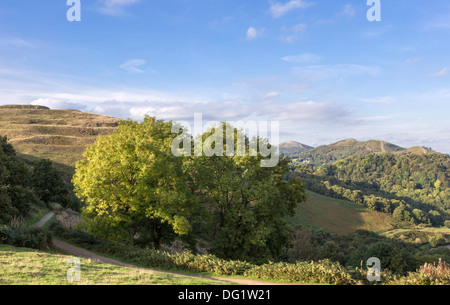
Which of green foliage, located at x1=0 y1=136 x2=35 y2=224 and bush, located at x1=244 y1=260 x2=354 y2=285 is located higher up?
green foliage, located at x1=0 y1=136 x2=35 y2=224

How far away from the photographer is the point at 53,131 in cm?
11144

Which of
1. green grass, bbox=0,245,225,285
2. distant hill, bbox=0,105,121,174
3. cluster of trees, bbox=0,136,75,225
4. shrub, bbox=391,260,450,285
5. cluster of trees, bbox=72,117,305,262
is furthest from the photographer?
distant hill, bbox=0,105,121,174

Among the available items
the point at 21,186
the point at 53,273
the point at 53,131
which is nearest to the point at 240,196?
the point at 53,273

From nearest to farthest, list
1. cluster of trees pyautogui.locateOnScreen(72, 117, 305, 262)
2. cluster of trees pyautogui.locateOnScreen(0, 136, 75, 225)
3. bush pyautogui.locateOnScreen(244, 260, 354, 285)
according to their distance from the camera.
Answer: bush pyautogui.locateOnScreen(244, 260, 354, 285) → cluster of trees pyautogui.locateOnScreen(72, 117, 305, 262) → cluster of trees pyautogui.locateOnScreen(0, 136, 75, 225)

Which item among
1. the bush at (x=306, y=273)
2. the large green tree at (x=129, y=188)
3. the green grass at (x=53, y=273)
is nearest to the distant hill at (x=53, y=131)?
the large green tree at (x=129, y=188)

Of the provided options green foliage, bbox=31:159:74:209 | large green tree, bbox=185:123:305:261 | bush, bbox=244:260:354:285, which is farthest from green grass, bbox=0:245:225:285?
green foliage, bbox=31:159:74:209

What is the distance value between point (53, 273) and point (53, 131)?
382ft

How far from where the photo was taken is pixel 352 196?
140000 millimetres

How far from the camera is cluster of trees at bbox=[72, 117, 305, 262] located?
70.4ft

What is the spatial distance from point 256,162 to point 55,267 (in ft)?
58.0

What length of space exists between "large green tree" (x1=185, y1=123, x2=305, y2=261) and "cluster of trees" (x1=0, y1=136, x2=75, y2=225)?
1374 centimetres

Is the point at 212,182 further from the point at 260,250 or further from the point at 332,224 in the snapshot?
the point at 332,224

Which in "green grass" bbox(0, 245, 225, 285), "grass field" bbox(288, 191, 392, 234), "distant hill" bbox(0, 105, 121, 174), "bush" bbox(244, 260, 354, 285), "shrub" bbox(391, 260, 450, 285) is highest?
"distant hill" bbox(0, 105, 121, 174)

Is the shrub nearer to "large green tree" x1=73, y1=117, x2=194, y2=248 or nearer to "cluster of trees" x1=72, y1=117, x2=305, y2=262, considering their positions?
"cluster of trees" x1=72, y1=117, x2=305, y2=262
